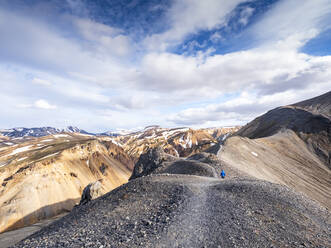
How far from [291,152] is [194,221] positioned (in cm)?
7033

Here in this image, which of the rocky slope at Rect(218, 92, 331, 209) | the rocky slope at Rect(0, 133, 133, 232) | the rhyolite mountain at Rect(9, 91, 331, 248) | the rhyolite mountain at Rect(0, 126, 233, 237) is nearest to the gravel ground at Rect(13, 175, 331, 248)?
the rhyolite mountain at Rect(9, 91, 331, 248)

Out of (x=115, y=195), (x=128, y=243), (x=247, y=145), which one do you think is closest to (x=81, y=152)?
(x=247, y=145)

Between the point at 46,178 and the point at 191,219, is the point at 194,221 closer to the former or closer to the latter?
the point at 191,219

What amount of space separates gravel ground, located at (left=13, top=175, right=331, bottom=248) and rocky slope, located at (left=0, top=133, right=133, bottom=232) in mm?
53129

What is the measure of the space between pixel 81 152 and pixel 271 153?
107417 mm

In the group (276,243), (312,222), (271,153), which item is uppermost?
(276,243)

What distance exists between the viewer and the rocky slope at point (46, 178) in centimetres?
7025

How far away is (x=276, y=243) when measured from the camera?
9.65 meters

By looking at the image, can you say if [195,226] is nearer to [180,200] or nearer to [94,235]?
[180,200]

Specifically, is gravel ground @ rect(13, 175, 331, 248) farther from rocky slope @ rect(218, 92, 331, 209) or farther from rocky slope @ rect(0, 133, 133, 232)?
rocky slope @ rect(0, 133, 133, 232)

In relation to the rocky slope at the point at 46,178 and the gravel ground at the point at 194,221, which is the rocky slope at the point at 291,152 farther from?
the rocky slope at the point at 46,178

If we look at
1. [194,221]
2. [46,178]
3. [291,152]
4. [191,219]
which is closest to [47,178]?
[46,178]

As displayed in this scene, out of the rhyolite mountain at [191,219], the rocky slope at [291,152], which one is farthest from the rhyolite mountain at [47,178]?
the rhyolite mountain at [191,219]

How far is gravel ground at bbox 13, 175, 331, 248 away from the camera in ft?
32.9
